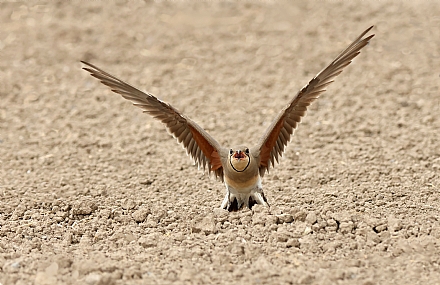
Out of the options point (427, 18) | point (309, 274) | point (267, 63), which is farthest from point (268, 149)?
point (427, 18)

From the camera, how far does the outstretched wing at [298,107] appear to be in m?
4.79

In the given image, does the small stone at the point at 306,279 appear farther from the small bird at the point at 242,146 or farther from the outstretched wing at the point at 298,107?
the outstretched wing at the point at 298,107

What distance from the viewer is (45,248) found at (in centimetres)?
441

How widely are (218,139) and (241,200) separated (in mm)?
1599

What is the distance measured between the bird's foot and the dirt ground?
189 millimetres

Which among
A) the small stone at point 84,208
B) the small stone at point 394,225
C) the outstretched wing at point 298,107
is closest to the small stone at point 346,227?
the small stone at point 394,225

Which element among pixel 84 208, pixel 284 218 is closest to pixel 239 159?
pixel 284 218

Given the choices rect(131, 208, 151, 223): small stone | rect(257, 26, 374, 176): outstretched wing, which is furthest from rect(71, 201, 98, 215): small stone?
rect(257, 26, 374, 176): outstretched wing

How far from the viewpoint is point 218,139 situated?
652 centimetres

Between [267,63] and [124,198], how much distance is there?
367cm

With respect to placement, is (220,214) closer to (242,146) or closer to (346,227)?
(242,146)

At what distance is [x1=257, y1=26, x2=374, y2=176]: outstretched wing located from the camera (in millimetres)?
4785

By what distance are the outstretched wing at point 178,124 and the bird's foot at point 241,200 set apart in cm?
26

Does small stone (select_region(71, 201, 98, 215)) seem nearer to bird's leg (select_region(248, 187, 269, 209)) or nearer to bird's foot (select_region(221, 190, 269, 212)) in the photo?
bird's foot (select_region(221, 190, 269, 212))
